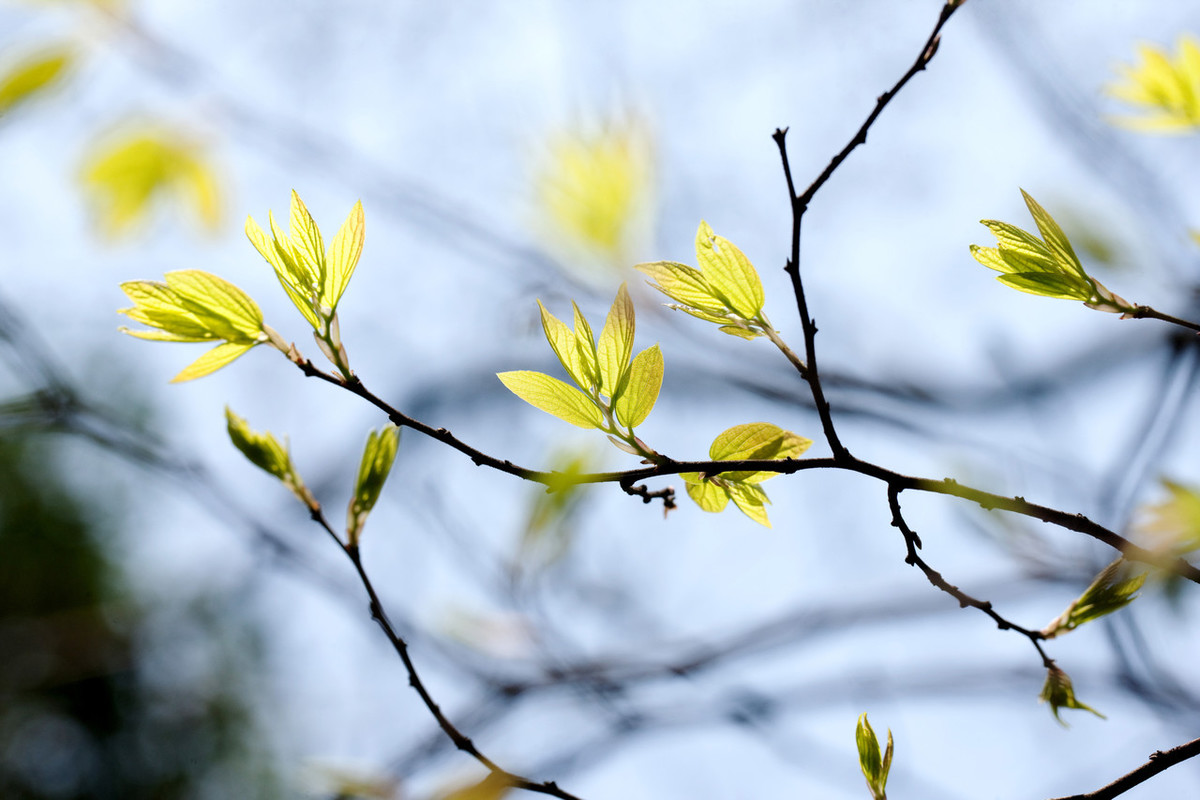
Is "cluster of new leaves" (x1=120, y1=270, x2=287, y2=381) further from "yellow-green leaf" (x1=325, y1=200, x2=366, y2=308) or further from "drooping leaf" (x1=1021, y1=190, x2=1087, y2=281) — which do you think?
"drooping leaf" (x1=1021, y1=190, x2=1087, y2=281)

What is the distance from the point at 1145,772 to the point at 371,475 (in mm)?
334

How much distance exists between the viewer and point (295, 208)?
298mm

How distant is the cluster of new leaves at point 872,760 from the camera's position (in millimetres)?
324

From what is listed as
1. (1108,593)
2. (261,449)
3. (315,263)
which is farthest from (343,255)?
(1108,593)

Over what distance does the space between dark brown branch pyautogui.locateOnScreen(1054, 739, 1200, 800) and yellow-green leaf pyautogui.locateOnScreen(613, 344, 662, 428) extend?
8.0 inches

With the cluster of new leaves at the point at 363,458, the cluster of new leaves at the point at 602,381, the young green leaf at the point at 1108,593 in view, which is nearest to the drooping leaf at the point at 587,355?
the cluster of new leaves at the point at 602,381

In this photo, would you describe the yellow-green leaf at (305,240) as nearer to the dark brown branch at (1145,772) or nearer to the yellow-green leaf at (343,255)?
the yellow-green leaf at (343,255)

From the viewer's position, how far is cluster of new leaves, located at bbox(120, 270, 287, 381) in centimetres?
30

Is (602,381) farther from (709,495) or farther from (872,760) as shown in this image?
(872,760)

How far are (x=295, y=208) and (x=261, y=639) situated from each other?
18.2 ft

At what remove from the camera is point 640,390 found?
0.30m

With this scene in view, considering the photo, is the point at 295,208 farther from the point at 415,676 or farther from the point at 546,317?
the point at 415,676

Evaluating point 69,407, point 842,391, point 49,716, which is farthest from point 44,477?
point 842,391

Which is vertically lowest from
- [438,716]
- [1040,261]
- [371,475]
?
[438,716]
